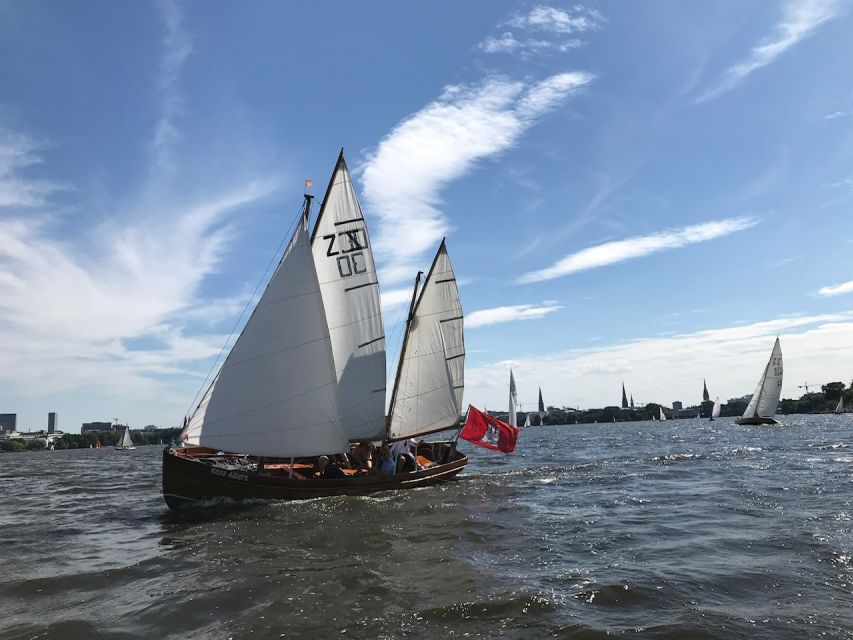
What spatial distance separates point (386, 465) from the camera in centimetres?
2673

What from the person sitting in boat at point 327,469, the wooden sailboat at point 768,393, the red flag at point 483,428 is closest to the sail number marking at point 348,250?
the person sitting in boat at point 327,469

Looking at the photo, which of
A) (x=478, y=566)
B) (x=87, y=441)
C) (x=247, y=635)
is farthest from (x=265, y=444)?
(x=87, y=441)

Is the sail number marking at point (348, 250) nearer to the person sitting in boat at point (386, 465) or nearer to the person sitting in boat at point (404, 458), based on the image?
the person sitting in boat at point (386, 465)

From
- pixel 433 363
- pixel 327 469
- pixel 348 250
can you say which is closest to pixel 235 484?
pixel 327 469

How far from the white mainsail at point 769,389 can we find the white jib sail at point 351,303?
88349 millimetres

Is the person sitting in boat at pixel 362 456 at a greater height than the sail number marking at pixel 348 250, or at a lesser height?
lesser

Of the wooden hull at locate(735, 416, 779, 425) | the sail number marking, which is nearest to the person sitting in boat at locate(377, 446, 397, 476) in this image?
the sail number marking

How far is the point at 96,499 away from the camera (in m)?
30.8

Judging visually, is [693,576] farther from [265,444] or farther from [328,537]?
[265,444]

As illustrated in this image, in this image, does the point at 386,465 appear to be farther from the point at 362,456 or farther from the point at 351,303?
the point at 351,303

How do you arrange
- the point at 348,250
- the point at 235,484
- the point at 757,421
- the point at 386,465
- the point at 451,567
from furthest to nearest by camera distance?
the point at 757,421 → the point at 348,250 → the point at 386,465 → the point at 235,484 → the point at 451,567

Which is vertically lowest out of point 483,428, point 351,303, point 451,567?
point 451,567

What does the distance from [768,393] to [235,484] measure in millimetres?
100964

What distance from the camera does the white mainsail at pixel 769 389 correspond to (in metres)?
94.5
